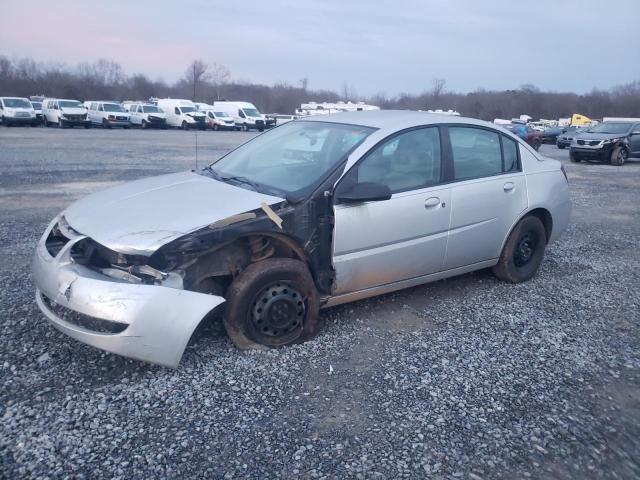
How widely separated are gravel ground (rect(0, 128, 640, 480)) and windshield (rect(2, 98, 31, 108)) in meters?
30.6

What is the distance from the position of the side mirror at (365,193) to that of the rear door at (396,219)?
2.3 inches

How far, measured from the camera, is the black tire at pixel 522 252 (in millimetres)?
5117

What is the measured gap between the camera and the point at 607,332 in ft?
14.1

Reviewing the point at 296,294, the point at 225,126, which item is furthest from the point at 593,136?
the point at 225,126

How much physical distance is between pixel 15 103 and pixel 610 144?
Answer: 1199 inches

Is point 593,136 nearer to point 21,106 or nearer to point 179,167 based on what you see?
point 179,167

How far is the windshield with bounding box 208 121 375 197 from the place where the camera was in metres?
3.97

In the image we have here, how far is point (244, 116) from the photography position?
3944cm

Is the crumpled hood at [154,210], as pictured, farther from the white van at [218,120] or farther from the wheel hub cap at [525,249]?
the white van at [218,120]

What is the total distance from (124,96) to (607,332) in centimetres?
7220

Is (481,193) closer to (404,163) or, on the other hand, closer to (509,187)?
(509,187)

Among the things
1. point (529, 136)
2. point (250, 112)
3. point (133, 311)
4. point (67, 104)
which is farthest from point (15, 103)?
point (133, 311)

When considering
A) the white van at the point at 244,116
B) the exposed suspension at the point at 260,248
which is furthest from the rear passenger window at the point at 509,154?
the white van at the point at 244,116

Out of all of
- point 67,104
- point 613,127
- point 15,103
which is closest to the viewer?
point 613,127
